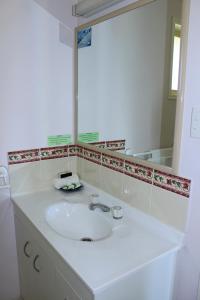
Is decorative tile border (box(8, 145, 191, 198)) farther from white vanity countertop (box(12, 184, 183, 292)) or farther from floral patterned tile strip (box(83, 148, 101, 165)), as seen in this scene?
white vanity countertop (box(12, 184, 183, 292))

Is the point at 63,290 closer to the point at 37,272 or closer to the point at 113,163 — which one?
the point at 37,272

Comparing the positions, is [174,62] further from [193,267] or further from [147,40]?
[193,267]

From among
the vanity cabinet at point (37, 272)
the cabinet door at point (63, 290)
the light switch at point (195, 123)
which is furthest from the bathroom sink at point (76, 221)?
the light switch at point (195, 123)

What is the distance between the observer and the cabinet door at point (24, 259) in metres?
1.42

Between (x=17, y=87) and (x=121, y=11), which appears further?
(x=17, y=87)

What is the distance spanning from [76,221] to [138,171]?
0.51m

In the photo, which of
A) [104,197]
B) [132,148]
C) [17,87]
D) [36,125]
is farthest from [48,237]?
[17,87]

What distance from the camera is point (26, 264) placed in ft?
4.92

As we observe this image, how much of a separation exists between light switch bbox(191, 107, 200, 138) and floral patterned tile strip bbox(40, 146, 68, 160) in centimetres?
98

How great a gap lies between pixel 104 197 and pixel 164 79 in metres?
0.80

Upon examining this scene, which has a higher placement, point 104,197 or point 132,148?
point 132,148

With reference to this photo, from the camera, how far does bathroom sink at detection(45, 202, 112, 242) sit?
1345 millimetres

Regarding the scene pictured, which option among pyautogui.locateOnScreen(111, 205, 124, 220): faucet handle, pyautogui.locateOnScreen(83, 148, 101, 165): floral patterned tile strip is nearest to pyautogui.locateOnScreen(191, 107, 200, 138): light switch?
pyautogui.locateOnScreen(111, 205, 124, 220): faucet handle

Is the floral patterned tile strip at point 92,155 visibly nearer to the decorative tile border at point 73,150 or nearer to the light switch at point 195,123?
the decorative tile border at point 73,150
